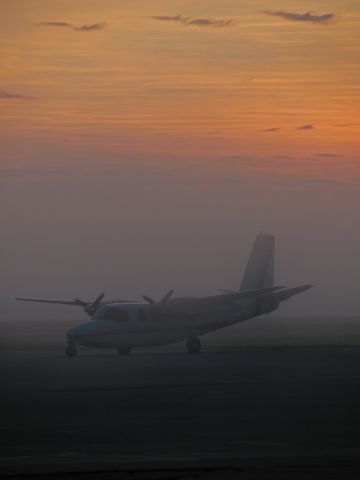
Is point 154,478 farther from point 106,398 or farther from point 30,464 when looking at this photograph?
point 106,398

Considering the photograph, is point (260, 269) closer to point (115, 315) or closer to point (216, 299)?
point (216, 299)

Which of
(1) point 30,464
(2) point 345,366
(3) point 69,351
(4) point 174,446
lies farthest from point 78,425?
(3) point 69,351

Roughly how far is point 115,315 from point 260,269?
10.4 m

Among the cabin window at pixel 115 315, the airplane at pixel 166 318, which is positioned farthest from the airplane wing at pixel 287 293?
the cabin window at pixel 115 315

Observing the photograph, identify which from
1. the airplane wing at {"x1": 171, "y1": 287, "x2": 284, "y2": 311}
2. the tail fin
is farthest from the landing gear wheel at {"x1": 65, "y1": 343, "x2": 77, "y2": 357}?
the tail fin

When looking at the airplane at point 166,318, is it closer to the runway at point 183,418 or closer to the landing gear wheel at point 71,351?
the landing gear wheel at point 71,351

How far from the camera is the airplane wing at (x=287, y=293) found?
51219 millimetres

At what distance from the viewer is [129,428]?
18641 millimetres

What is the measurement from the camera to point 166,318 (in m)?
49.4

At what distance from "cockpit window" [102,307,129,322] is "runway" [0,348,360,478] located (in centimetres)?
1117

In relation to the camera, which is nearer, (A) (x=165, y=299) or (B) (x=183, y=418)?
(B) (x=183, y=418)

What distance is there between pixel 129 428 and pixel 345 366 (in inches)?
671

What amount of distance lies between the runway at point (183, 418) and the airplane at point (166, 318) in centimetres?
1077

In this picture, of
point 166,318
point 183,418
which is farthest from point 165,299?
point 183,418
